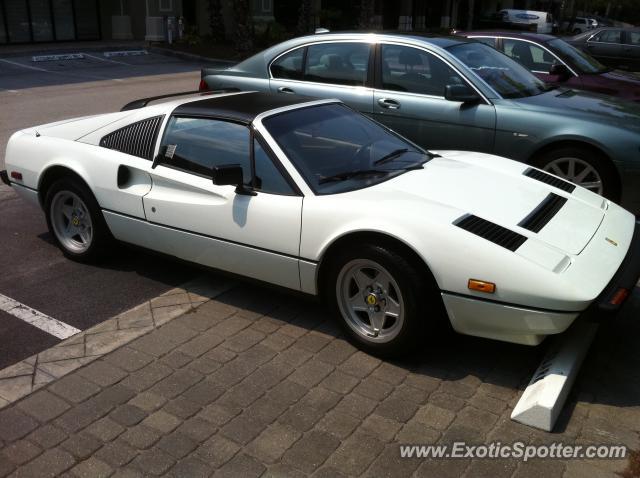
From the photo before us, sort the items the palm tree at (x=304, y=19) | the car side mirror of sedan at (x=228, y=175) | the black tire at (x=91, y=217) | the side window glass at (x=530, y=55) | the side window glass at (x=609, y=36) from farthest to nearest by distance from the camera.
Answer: the palm tree at (x=304, y=19), the side window glass at (x=609, y=36), the side window glass at (x=530, y=55), the black tire at (x=91, y=217), the car side mirror of sedan at (x=228, y=175)

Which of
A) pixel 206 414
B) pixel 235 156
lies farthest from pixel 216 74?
pixel 206 414

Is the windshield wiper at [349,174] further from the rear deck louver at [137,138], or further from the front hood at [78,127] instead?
the front hood at [78,127]

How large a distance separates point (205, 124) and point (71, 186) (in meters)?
1.27

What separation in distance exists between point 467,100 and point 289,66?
2.03 metres

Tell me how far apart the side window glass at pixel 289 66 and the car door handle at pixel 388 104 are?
1.00 m

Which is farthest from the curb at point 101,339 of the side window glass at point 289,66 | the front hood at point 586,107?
the front hood at point 586,107

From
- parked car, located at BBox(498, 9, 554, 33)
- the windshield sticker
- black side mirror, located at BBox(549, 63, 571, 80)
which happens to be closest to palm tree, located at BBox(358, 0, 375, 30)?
parked car, located at BBox(498, 9, 554, 33)

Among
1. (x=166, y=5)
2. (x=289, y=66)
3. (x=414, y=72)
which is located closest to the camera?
(x=414, y=72)

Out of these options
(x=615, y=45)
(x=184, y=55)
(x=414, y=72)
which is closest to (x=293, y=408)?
(x=414, y=72)

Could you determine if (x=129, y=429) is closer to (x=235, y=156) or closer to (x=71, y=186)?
(x=235, y=156)

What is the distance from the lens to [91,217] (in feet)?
16.1

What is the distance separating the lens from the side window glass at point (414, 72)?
6281 mm

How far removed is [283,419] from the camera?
10.7ft

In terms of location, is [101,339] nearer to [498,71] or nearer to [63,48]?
[498,71]
